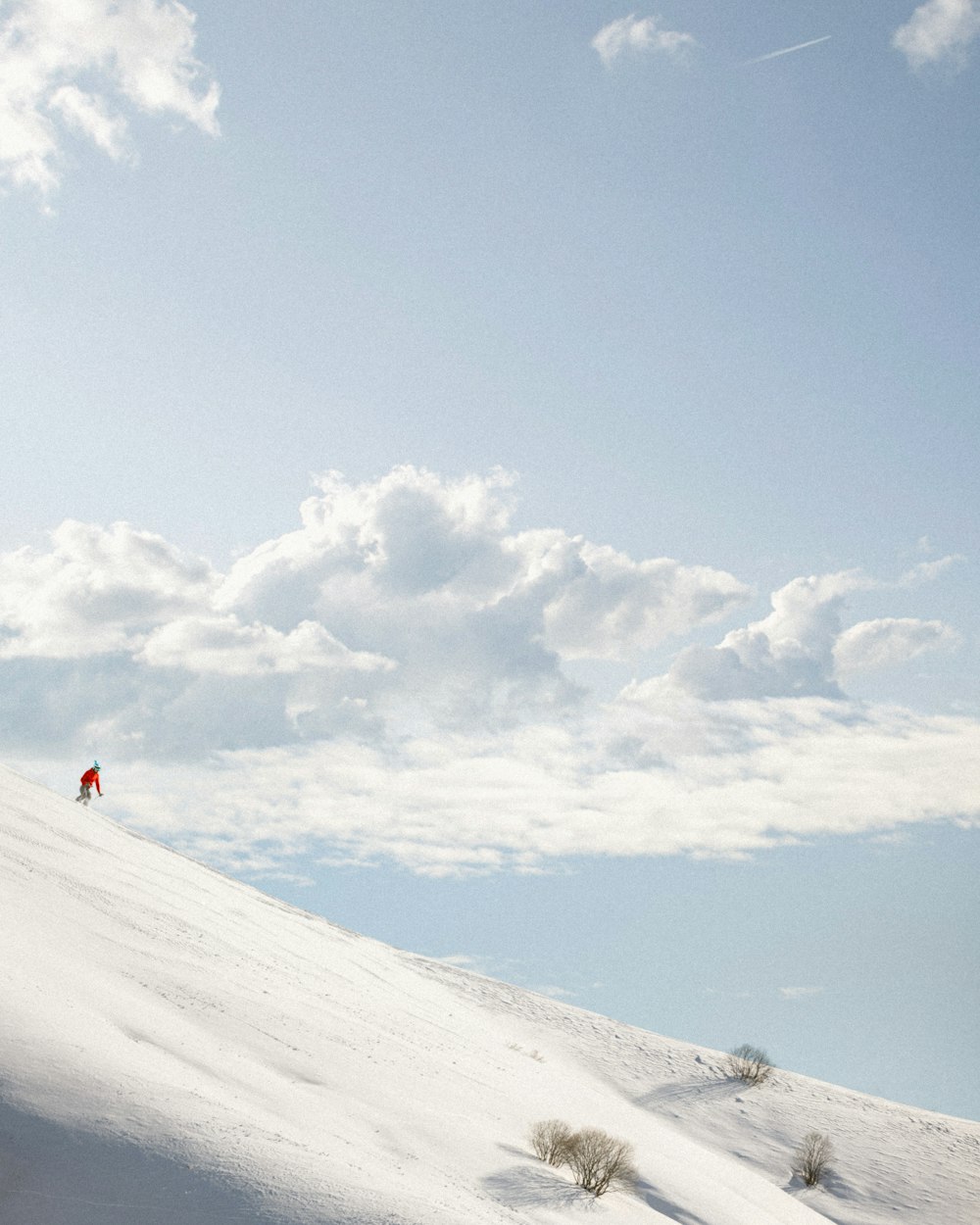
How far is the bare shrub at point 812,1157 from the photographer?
25.9 meters

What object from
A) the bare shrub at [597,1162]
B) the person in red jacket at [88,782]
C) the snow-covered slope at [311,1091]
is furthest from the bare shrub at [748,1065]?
the person in red jacket at [88,782]

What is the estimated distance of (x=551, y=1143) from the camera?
15.8m

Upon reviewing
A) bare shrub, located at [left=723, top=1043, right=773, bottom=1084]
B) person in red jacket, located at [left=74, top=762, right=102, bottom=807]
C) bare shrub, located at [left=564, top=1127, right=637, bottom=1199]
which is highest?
person in red jacket, located at [left=74, top=762, right=102, bottom=807]

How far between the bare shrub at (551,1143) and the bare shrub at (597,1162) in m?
0.09

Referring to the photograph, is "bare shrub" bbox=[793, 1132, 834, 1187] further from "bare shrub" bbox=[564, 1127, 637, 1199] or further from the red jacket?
the red jacket

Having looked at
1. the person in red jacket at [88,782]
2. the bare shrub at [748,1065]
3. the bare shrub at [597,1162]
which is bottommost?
the bare shrub at [597,1162]

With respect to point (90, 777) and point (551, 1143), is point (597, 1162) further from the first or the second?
point (90, 777)

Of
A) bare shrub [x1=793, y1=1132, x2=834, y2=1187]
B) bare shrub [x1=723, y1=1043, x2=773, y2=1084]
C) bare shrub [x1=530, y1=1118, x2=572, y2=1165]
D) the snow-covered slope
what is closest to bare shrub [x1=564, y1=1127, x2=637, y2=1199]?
bare shrub [x1=530, y1=1118, x2=572, y2=1165]

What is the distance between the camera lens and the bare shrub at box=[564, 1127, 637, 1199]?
1513 cm

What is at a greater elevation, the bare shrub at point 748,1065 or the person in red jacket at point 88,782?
the person in red jacket at point 88,782

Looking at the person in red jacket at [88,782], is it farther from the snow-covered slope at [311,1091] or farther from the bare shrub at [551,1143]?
the bare shrub at [551,1143]

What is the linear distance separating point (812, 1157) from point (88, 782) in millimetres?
23336

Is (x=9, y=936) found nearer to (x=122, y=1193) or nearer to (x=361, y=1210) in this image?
(x=122, y=1193)

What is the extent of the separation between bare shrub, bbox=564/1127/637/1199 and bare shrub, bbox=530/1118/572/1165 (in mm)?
92
